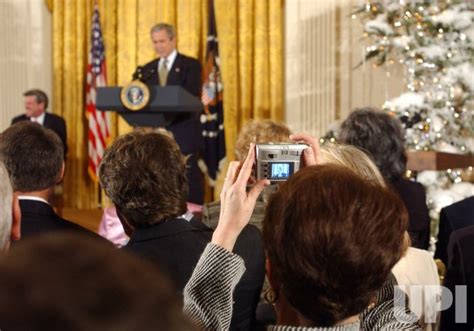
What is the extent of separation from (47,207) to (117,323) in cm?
229

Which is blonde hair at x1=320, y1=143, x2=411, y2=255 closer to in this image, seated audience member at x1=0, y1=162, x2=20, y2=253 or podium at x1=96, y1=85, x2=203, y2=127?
seated audience member at x1=0, y1=162, x2=20, y2=253

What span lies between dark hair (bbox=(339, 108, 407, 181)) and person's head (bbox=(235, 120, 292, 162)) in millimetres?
280

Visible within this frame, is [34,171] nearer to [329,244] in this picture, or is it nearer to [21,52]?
[329,244]

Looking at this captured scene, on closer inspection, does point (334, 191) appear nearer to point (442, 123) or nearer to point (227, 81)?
point (442, 123)

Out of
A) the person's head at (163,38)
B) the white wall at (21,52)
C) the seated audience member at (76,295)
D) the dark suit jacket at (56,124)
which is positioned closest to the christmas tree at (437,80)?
the person's head at (163,38)

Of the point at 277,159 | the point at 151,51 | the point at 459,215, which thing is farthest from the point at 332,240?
the point at 151,51

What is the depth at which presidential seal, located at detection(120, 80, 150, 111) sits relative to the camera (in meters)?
7.25

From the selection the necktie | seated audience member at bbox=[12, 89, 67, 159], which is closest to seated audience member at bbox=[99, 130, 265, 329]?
the necktie

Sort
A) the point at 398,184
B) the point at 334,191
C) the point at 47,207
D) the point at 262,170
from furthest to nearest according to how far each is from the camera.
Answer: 1. the point at 398,184
2. the point at 47,207
3. the point at 262,170
4. the point at 334,191

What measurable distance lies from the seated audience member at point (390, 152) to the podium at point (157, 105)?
3.65 metres

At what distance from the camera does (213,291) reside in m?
1.56

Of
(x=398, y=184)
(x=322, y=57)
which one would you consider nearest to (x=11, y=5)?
(x=322, y=57)

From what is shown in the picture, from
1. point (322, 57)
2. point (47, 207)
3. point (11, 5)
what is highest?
point (11, 5)

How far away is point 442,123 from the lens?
7.12 meters
